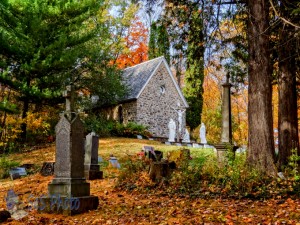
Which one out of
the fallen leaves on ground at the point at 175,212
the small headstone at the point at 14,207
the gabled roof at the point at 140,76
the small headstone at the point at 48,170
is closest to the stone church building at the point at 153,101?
the gabled roof at the point at 140,76

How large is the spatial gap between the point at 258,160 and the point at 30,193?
5.51 m

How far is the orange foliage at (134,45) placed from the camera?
35219 millimetres

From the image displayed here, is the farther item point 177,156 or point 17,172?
point 17,172

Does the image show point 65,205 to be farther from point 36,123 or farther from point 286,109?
point 36,123

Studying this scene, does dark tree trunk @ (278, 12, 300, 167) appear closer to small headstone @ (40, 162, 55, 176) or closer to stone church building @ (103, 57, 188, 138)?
small headstone @ (40, 162, 55, 176)

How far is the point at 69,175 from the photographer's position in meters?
6.43

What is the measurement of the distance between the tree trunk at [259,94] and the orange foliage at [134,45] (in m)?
26.5

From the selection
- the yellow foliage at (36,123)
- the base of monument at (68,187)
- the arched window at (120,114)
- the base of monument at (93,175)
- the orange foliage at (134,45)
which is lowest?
the base of monument at (93,175)

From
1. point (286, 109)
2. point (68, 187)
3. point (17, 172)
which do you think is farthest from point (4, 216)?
point (286, 109)

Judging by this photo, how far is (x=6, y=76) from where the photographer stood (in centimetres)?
1777

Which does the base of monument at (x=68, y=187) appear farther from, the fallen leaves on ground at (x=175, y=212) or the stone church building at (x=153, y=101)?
the stone church building at (x=153, y=101)

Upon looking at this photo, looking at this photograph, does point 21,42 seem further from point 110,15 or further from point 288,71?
point 110,15

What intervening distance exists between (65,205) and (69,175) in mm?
544

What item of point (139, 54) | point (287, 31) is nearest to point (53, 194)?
point (287, 31)
